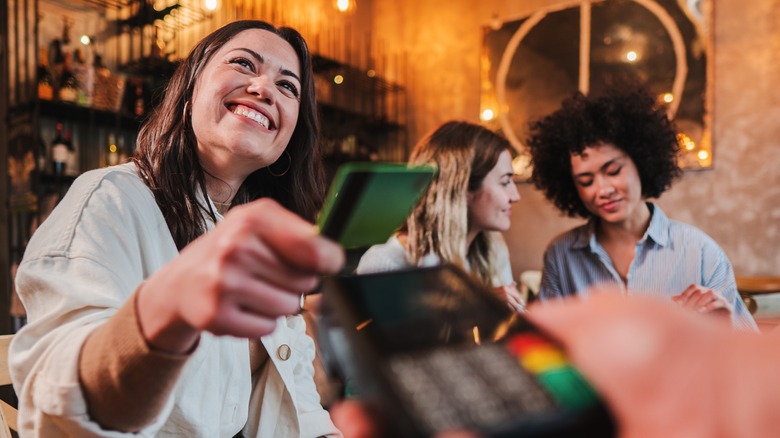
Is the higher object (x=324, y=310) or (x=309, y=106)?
(x=309, y=106)

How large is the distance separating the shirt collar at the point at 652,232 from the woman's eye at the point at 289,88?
1.20 meters

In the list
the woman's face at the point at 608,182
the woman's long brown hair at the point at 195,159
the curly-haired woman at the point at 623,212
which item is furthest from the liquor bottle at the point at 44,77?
the woman's face at the point at 608,182

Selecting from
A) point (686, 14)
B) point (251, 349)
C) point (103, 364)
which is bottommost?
point (251, 349)

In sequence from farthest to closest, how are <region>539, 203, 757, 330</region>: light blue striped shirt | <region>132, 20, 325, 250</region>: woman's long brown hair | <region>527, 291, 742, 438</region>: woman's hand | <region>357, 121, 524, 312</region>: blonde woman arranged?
1. <region>357, 121, 524, 312</region>: blonde woman
2. <region>539, 203, 757, 330</region>: light blue striped shirt
3. <region>132, 20, 325, 250</region>: woman's long brown hair
4. <region>527, 291, 742, 438</region>: woman's hand

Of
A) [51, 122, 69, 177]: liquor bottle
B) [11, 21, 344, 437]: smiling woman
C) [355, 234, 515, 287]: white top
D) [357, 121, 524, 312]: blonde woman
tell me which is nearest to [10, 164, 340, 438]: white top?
[11, 21, 344, 437]: smiling woman

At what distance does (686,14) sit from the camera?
335cm

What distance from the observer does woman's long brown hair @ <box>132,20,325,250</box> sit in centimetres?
95

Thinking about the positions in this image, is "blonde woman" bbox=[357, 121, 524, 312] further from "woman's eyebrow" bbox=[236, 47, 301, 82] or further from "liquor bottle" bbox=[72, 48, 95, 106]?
"liquor bottle" bbox=[72, 48, 95, 106]

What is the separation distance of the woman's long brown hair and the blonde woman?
537 millimetres

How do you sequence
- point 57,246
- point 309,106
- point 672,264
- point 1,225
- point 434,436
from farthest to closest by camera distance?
point 1,225 → point 672,264 → point 309,106 → point 57,246 → point 434,436

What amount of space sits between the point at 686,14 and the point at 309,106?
10.4 feet

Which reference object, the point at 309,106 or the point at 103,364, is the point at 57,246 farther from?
the point at 309,106

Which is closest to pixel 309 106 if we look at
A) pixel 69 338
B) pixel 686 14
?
pixel 69 338

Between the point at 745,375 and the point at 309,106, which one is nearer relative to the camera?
the point at 745,375
